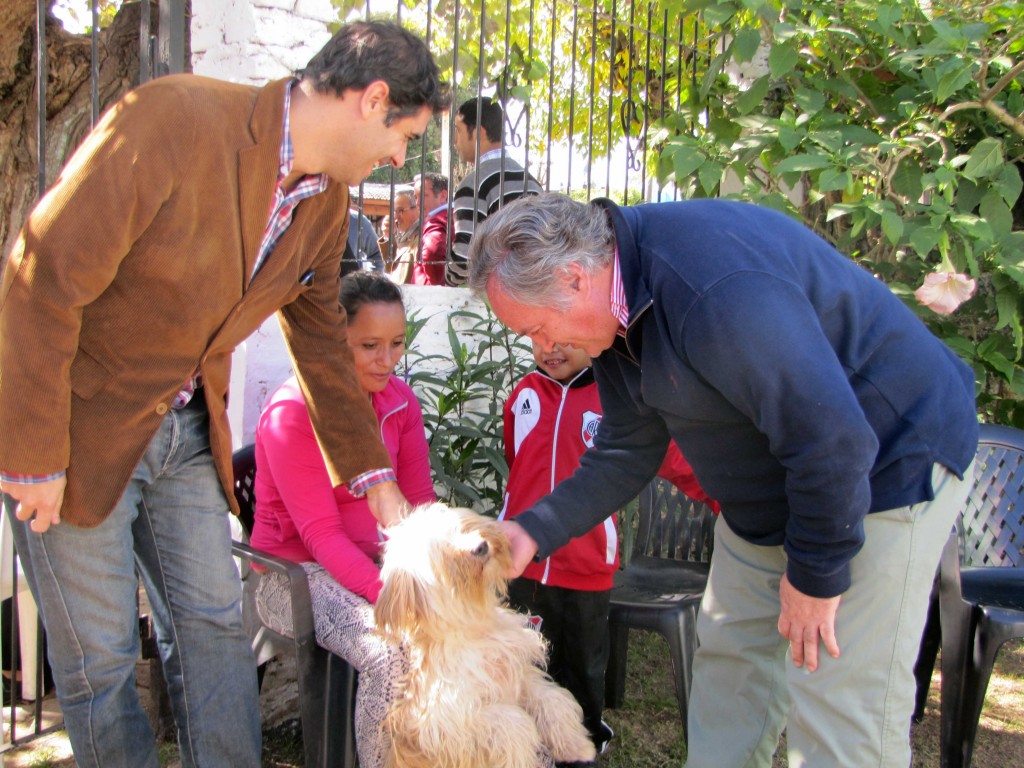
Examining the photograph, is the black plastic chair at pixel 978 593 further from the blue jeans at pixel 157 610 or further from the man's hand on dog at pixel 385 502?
the blue jeans at pixel 157 610

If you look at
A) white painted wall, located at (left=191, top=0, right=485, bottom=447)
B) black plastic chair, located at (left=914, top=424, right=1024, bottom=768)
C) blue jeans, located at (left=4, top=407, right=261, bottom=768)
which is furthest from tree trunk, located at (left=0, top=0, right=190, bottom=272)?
black plastic chair, located at (left=914, top=424, right=1024, bottom=768)

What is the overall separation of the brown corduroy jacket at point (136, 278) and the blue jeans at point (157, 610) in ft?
0.37

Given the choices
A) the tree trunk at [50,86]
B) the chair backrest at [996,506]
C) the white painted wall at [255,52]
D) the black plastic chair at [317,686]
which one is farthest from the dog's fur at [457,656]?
the tree trunk at [50,86]

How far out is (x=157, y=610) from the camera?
2.45m

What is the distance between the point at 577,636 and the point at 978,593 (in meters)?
1.45

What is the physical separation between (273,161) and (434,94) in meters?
0.42

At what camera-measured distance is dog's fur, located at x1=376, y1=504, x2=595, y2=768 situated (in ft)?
7.24

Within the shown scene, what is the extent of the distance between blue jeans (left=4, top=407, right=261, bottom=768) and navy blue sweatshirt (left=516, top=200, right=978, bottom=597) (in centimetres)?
114

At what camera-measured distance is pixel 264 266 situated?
2.27 meters

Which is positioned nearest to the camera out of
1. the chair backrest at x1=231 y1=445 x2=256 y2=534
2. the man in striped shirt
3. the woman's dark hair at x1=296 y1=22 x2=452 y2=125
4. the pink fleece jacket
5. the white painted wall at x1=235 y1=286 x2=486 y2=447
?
the woman's dark hair at x1=296 y1=22 x2=452 y2=125

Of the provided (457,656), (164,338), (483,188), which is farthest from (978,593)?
(483,188)

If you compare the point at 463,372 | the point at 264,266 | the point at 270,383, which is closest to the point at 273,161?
the point at 264,266

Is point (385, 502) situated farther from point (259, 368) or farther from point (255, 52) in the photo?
point (255, 52)

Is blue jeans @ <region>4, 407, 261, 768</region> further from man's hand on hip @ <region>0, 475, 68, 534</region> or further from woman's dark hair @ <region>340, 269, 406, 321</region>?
woman's dark hair @ <region>340, 269, 406, 321</region>
